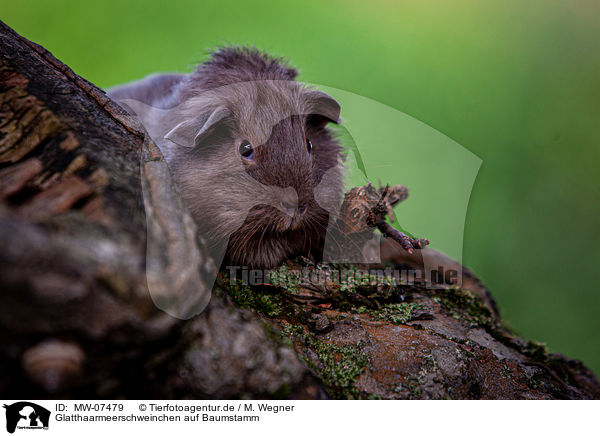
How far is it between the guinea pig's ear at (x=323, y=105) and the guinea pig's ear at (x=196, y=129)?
19.7 inches

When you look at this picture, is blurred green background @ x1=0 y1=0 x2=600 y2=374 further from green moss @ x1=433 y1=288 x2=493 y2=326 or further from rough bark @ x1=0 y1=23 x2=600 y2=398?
rough bark @ x1=0 y1=23 x2=600 y2=398

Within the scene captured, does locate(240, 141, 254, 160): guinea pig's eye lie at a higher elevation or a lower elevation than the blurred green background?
lower

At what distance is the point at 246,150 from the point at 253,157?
0.07 metres

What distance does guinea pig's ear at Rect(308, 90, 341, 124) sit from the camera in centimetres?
221

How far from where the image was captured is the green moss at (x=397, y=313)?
1600mm

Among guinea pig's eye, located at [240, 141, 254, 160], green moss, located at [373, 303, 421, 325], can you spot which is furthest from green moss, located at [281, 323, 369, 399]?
guinea pig's eye, located at [240, 141, 254, 160]

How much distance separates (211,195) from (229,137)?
0.34m

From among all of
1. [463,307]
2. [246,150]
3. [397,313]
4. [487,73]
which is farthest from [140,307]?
[487,73]

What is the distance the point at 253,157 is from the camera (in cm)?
195

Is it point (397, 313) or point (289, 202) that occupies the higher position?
point (289, 202)

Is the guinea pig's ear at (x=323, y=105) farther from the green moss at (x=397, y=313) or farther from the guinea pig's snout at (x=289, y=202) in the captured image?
the green moss at (x=397, y=313)
